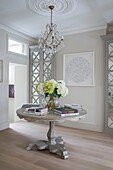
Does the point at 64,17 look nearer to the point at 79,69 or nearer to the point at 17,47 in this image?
the point at 79,69

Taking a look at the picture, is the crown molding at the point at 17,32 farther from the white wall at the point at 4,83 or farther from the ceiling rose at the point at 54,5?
the ceiling rose at the point at 54,5

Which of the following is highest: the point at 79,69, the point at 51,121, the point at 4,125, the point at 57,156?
the point at 79,69

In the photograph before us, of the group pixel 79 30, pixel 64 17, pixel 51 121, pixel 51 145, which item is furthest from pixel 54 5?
pixel 51 145

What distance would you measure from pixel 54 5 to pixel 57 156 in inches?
108

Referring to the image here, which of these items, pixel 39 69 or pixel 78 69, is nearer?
pixel 78 69

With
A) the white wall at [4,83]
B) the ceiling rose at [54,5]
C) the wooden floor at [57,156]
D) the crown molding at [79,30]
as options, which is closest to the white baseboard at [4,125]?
the white wall at [4,83]

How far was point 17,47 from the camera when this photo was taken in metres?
4.71

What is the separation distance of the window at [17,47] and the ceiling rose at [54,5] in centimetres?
164

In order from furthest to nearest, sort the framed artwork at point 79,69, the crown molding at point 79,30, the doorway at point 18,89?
1. the doorway at point 18,89
2. the framed artwork at point 79,69
3. the crown molding at point 79,30

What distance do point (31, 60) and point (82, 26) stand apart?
6.36ft

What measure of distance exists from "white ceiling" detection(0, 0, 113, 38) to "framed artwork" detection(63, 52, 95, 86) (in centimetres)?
74

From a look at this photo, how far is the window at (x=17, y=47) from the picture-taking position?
4484 mm

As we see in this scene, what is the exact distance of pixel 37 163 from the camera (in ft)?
7.60

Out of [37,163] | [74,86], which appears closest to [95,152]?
[37,163]
